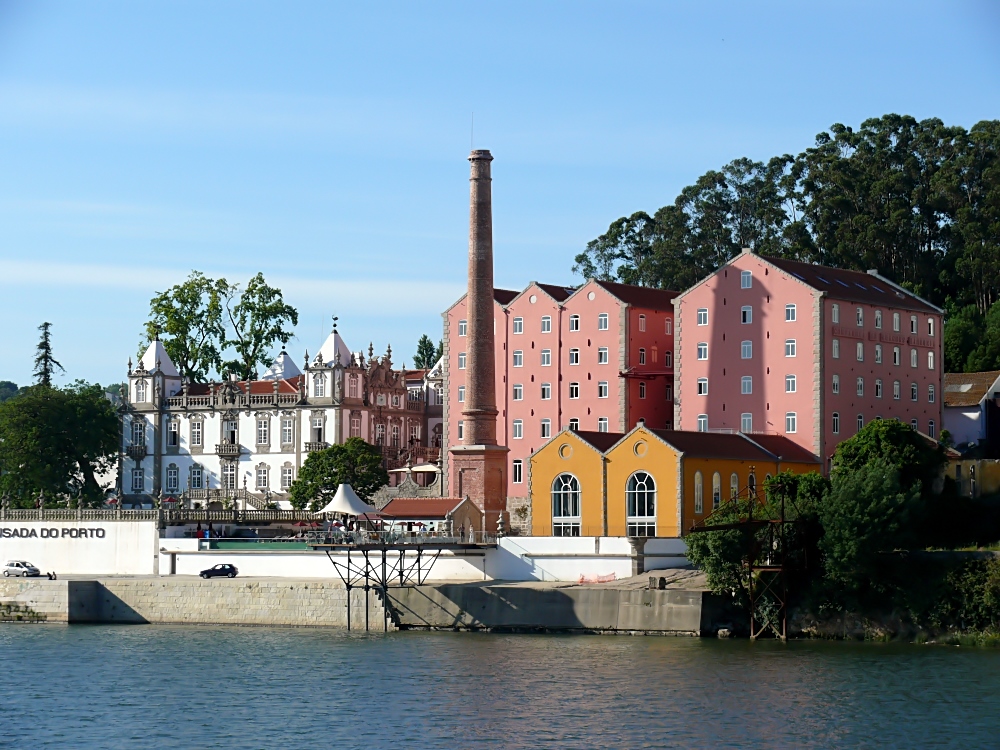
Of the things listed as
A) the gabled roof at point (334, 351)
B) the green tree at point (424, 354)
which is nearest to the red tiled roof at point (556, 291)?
the gabled roof at point (334, 351)

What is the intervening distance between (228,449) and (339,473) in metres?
17.1

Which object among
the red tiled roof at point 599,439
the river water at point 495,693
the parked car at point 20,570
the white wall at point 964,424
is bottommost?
the river water at point 495,693

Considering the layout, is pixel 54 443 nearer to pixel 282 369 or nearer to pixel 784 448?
pixel 282 369

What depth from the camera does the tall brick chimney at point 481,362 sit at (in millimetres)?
80750

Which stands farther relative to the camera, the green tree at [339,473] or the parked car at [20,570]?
the green tree at [339,473]

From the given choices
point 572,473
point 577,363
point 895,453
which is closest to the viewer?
point 895,453

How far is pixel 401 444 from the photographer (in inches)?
4419

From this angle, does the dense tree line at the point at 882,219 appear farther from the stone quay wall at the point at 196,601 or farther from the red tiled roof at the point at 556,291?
the stone quay wall at the point at 196,601

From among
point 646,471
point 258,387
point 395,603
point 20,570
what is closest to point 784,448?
point 646,471

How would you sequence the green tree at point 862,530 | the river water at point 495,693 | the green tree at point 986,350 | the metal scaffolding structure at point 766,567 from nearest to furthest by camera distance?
the river water at point 495,693, the green tree at point 862,530, the metal scaffolding structure at point 766,567, the green tree at point 986,350

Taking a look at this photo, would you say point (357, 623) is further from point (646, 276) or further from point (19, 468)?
point (646, 276)

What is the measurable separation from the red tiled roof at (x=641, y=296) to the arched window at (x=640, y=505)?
17975mm

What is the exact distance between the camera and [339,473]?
95625 mm

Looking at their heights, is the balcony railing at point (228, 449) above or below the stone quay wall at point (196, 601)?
above
